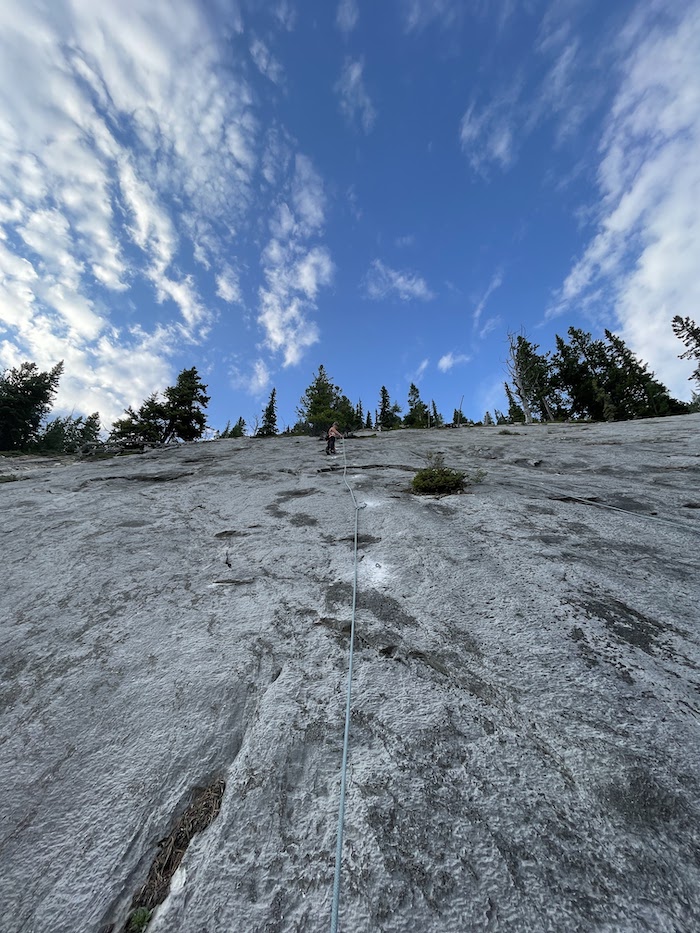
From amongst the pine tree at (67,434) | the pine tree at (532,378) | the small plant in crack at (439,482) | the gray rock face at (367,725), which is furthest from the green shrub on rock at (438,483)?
the pine tree at (67,434)

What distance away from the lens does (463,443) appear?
16344 mm

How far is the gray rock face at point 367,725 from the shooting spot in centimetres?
203

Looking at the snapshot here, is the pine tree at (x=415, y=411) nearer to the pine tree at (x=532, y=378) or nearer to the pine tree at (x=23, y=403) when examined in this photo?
the pine tree at (x=532, y=378)

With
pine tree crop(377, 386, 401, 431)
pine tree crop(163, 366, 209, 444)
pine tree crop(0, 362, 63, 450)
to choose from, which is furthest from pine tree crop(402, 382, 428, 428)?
pine tree crop(0, 362, 63, 450)

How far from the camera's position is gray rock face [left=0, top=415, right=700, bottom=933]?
2029mm

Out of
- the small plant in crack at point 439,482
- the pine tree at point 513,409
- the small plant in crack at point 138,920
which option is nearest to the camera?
the small plant in crack at point 138,920

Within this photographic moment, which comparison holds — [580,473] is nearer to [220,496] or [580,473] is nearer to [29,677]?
[220,496]

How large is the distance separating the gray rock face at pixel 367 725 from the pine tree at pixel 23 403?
4707cm

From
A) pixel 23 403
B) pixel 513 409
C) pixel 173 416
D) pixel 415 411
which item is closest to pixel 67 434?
pixel 23 403

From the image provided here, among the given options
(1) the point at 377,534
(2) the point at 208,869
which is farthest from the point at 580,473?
(2) the point at 208,869

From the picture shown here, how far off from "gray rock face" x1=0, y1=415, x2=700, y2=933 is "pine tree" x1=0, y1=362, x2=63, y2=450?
47074mm

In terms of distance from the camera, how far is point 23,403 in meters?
41.9

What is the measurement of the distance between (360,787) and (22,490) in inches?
422

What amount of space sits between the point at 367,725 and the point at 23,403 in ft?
180
